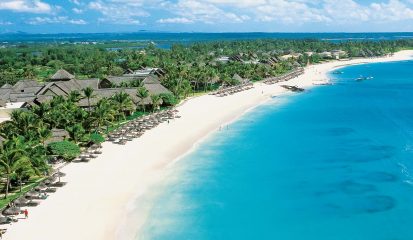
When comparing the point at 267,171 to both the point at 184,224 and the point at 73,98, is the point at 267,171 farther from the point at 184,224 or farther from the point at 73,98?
the point at 73,98

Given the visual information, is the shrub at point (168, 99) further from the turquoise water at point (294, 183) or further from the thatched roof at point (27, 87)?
the thatched roof at point (27, 87)

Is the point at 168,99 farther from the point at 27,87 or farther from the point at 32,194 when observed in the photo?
the point at 32,194

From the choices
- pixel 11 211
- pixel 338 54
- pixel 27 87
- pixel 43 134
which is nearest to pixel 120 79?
pixel 27 87

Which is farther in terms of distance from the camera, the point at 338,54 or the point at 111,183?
the point at 338,54

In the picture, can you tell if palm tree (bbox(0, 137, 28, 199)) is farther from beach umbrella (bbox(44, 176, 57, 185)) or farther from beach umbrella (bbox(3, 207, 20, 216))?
beach umbrella (bbox(3, 207, 20, 216))

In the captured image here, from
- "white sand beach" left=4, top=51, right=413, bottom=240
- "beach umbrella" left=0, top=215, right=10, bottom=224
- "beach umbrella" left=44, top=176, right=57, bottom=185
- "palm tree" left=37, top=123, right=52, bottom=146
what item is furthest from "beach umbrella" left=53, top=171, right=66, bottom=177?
"beach umbrella" left=0, top=215, right=10, bottom=224

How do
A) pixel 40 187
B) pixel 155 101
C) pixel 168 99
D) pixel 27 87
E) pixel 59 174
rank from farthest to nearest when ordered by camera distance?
pixel 27 87 < pixel 168 99 < pixel 155 101 < pixel 59 174 < pixel 40 187

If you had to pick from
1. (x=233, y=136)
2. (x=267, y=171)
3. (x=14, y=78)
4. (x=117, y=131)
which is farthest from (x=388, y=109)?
(x=14, y=78)
